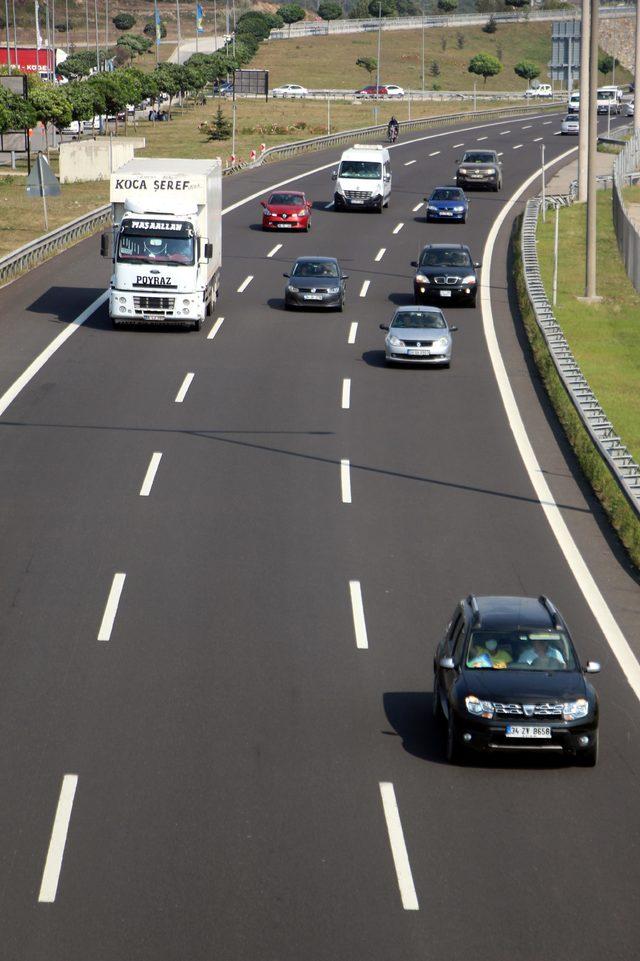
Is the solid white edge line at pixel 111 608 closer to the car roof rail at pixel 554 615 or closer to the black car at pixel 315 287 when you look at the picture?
the car roof rail at pixel 554 615

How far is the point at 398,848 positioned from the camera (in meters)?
13.1

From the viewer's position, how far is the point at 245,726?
16.1 m

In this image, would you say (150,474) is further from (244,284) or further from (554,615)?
(244,284)

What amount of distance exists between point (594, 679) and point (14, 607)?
787 cm

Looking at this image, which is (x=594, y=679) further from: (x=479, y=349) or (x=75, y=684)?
(x=479, y=349)

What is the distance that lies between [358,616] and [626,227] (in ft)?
121

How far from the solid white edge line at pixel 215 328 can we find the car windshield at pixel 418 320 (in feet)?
17.5

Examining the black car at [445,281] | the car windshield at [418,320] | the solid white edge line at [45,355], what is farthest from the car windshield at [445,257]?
the solid white edge line at [45,355]

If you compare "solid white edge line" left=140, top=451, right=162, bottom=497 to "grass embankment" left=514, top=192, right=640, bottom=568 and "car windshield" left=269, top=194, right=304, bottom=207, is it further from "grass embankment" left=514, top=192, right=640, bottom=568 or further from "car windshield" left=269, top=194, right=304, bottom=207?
"car windshield" left=269, top=194, right=304, bottom=207

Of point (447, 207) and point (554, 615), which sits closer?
point (554, 615)

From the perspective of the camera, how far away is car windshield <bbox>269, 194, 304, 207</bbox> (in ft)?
188

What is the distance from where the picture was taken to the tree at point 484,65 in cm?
16075

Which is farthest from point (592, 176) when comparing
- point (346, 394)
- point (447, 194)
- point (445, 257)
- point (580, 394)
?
point (447, 194)

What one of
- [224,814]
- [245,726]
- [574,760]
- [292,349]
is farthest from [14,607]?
[292,349]
